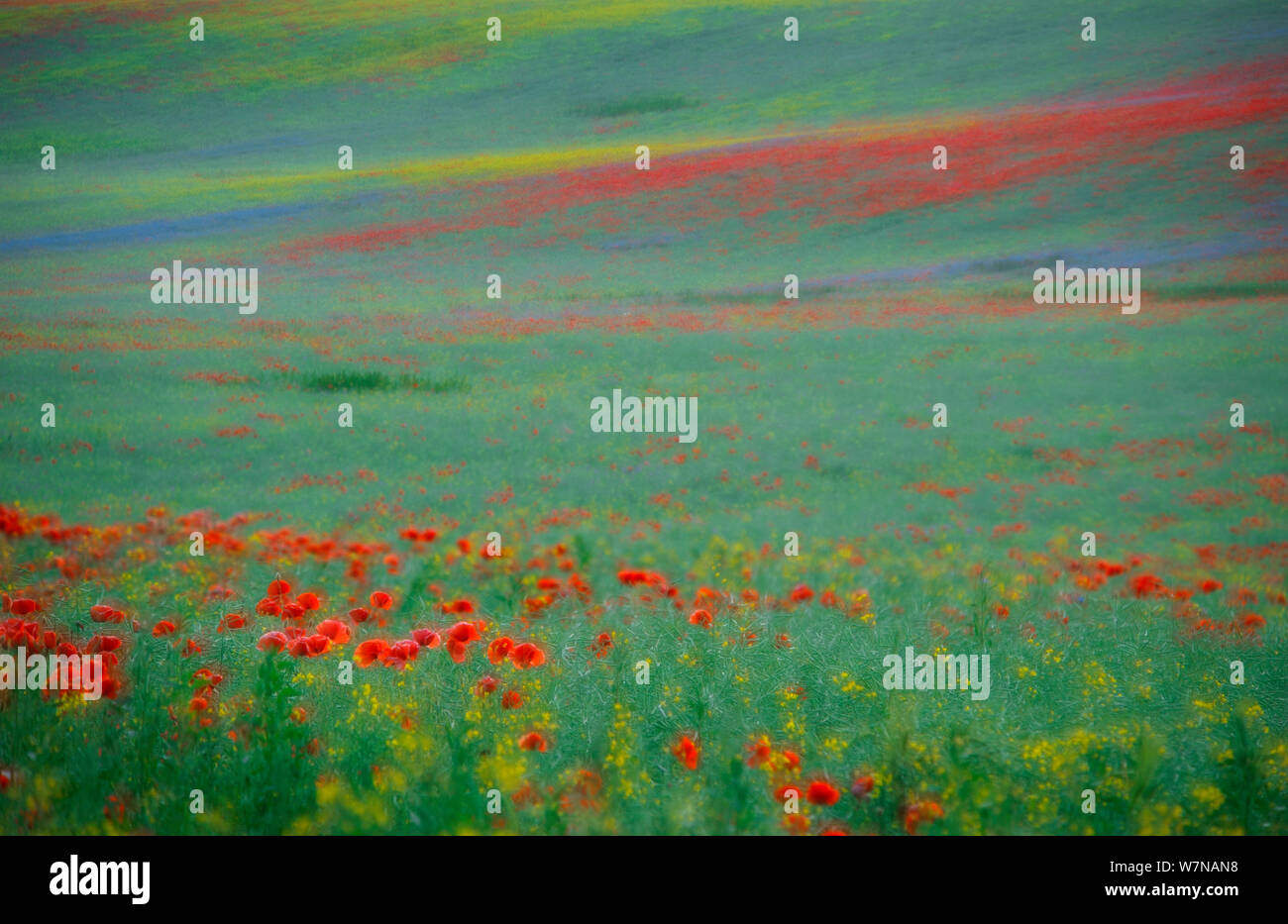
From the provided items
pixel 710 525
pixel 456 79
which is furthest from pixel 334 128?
pixel 710 525

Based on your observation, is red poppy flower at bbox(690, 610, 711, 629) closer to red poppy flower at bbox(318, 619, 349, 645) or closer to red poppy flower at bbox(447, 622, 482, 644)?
red poppy flower at bbox(447, 622, 482, 644)

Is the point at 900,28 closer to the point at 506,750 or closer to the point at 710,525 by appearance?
the point at 710,525

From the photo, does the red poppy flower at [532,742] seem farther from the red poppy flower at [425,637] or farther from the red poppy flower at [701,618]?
the red poppy flower at [701,618]

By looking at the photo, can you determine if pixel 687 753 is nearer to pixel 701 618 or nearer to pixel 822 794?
pixel 822 794

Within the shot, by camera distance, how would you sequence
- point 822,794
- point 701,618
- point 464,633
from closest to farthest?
point 822,794
point 464,633
point 701,618

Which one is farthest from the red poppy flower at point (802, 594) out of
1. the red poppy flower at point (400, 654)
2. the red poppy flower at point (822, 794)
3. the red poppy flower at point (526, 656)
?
the red poppy flower at point (400, 654)

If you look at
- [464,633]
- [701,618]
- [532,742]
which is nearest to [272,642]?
[464,633]

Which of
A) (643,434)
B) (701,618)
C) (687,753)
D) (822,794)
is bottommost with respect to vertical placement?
(822,794)

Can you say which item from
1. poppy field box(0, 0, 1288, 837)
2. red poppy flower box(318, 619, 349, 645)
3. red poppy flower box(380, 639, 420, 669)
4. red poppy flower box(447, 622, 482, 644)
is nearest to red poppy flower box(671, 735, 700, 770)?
poppy field box(0, 0, 1288, 837)
